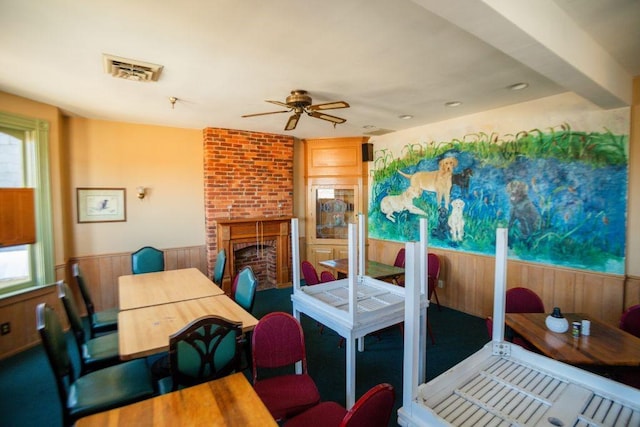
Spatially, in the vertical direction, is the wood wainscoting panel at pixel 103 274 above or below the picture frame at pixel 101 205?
below

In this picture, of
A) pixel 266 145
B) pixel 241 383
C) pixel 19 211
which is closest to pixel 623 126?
pixel 241 383

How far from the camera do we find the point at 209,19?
1.95 meters

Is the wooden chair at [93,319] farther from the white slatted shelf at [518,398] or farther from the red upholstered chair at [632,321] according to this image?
the red upholstered chair at [632,321]

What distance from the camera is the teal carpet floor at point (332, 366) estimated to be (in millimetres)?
2393

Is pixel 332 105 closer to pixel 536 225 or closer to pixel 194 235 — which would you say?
pixel 536 225

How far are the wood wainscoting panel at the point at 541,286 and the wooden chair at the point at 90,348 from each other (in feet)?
13.3

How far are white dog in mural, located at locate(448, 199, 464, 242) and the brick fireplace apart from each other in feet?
8.92

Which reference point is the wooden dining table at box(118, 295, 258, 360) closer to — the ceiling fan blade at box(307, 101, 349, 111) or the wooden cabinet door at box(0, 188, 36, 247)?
the wooden cabinet door at box(0, 188, 36, 247)

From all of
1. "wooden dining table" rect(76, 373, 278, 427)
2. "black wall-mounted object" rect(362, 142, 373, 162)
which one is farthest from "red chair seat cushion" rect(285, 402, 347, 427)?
"black wall-mounted object" rect(362, 142, 373, 162)

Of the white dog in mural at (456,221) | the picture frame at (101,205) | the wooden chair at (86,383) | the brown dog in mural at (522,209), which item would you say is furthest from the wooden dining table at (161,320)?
the brown dog in mural at (522,209)

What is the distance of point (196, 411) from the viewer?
1.39 m

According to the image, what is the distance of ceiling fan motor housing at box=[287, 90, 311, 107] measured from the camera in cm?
310

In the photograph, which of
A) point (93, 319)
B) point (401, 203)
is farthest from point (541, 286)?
point (93, 319)

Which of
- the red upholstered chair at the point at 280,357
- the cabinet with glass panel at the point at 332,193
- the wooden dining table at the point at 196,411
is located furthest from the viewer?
the cabinet with glass panel at the point at 332,193
